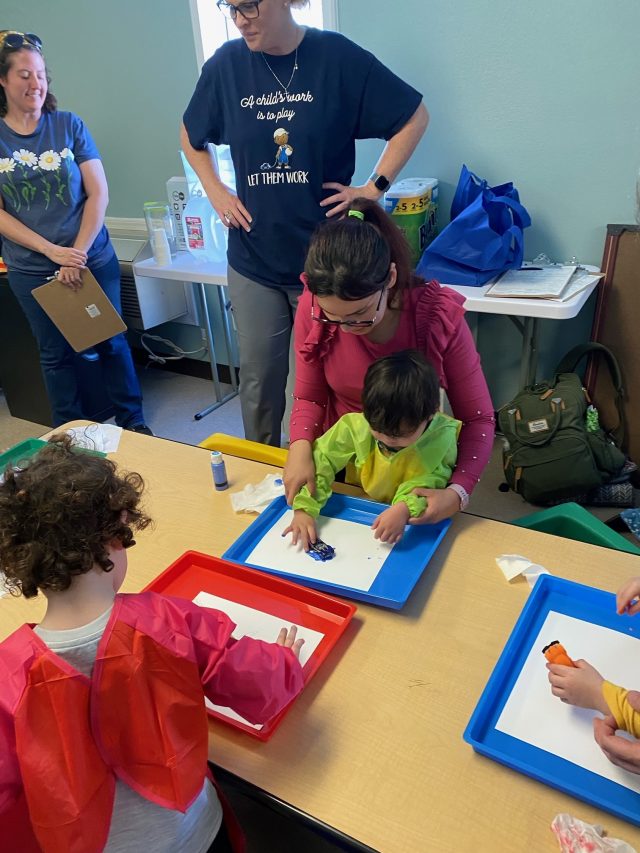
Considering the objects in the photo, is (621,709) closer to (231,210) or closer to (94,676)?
(94,676)

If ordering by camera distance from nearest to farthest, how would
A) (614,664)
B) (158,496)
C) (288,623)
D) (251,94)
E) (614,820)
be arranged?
(614,820)
(614,664)
(288,623)
(158,496)
(251,94)

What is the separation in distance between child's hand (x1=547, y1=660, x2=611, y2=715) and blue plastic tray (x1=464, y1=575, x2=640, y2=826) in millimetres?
71

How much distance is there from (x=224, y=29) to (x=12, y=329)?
1.66m

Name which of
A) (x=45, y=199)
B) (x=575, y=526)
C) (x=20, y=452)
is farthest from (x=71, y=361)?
(x=575, y=526)

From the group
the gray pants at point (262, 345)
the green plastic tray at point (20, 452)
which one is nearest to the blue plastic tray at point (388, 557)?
the green plastic tray at point (20, 452)

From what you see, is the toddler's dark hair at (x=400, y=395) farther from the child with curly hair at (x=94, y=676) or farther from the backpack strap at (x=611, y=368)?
the backpack strap at (x=611, y=368)

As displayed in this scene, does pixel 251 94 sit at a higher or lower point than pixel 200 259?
higher

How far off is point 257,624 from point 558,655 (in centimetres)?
44

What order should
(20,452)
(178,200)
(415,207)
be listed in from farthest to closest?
1. (178,200)
2. (415,207)
3. (20,452)

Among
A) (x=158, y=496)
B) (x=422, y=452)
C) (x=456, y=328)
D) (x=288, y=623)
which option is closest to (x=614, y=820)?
(x=288, y=623)

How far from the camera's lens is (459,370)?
128cm

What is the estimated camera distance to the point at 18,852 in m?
0.72

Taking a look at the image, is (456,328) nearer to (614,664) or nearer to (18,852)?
(614,664)

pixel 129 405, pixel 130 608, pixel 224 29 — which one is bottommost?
pixel 129 405
